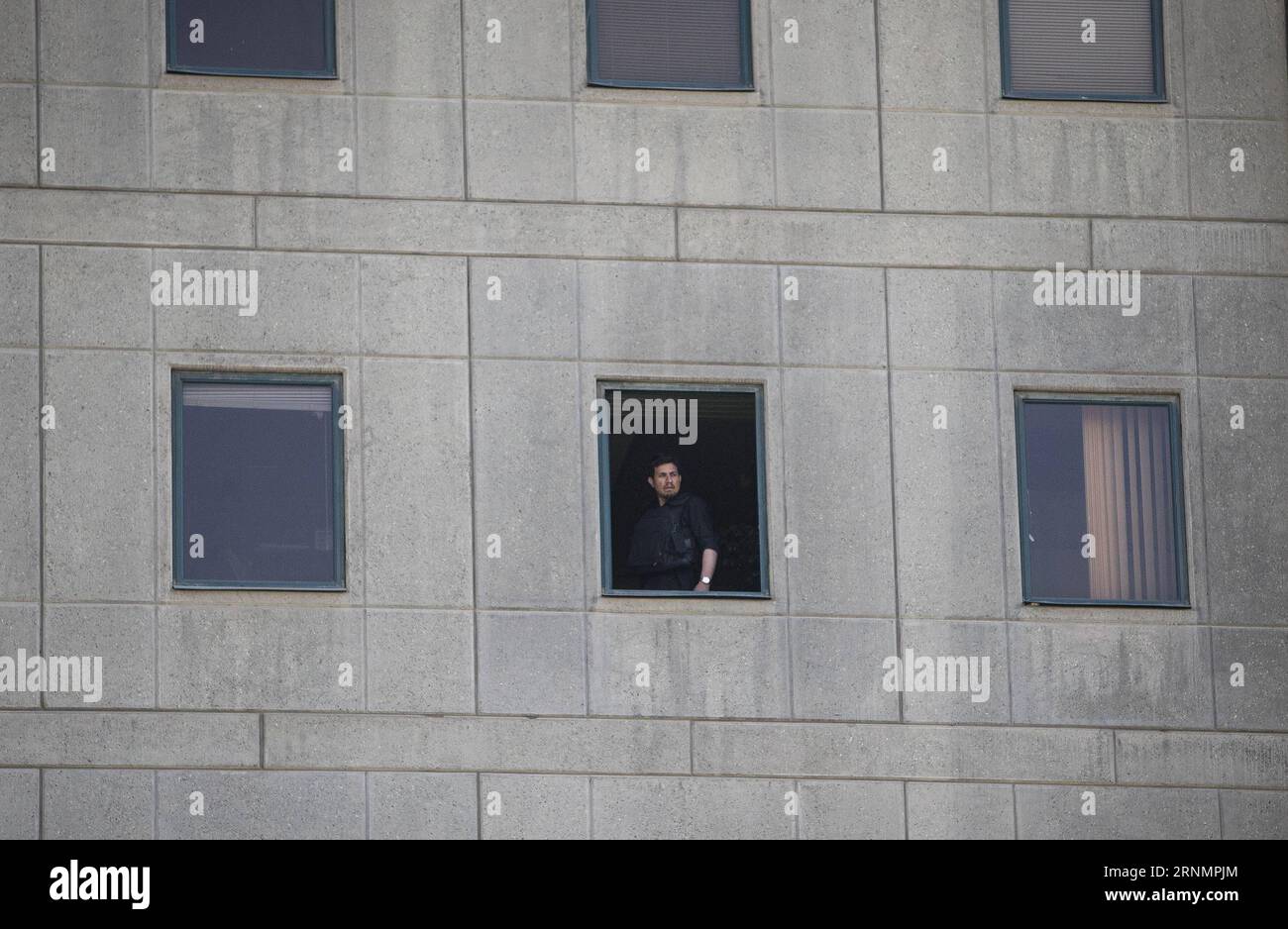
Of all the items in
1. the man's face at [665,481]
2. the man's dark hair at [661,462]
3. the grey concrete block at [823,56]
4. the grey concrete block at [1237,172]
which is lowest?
the man's face at [665,481]

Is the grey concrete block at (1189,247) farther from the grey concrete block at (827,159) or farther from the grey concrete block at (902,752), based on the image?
the grey concrete block at (902,752)

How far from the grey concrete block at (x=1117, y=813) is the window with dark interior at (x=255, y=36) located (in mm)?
9137

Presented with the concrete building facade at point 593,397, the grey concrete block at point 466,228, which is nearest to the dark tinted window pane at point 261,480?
the concrete building facade at point 593,397

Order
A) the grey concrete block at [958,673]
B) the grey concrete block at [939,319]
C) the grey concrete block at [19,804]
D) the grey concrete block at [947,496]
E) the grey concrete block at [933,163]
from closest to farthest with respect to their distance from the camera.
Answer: the grey concrete block at [19,804]
the grey concrete block at [958,673]
the grey concrete block at [947,496]
the grey concrete block at [939,319]
the grey concrete block at [933,163]

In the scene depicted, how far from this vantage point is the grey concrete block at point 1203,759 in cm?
2416

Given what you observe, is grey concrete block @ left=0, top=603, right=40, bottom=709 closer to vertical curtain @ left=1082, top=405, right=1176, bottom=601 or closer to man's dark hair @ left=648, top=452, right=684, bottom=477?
man's dark hair @ left=648, top=452, right=684, bottom=477

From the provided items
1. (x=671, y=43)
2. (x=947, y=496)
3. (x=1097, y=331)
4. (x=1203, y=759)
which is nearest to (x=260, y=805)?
(x=947, y=496)

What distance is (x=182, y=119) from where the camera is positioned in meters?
24.1

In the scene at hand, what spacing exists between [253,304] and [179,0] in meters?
2.93

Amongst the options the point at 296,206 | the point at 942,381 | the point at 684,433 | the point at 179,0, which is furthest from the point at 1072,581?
the point at 179,0

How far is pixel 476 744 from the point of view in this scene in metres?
23.4
